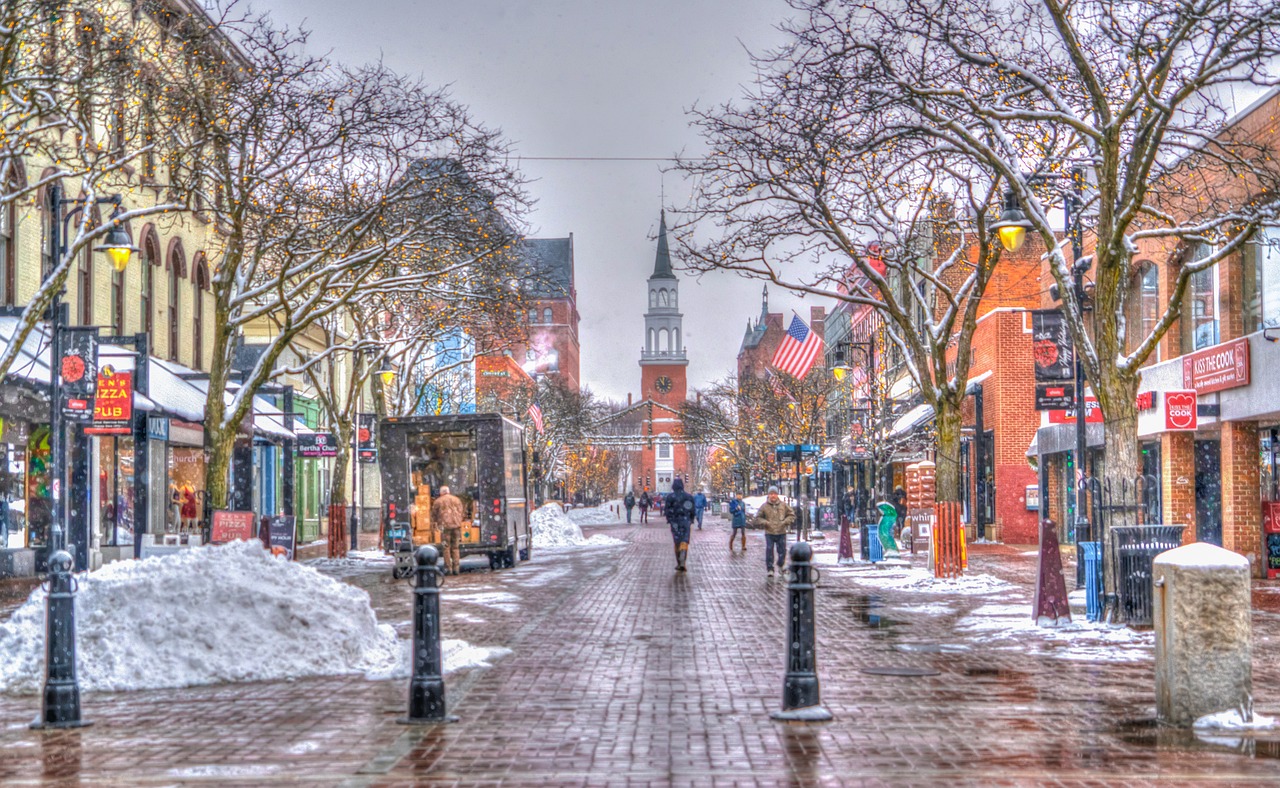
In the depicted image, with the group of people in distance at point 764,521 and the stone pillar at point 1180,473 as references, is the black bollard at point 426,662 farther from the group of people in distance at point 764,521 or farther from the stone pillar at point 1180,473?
the stone pillar at point 1180,473

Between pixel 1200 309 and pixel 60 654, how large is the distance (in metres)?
23.3

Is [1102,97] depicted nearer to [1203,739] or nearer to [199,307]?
[1203,739]

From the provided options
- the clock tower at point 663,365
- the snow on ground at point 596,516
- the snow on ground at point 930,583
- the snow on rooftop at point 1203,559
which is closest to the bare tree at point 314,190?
the snow on ground at point 930,583

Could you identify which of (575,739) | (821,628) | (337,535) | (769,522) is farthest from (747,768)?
(337,535)

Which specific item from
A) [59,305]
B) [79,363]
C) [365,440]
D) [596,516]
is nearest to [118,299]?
[79,363]

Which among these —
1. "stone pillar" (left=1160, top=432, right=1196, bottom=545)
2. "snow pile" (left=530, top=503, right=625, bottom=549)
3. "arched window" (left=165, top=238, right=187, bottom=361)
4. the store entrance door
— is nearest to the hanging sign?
"arched window" (left=165, top=238, right=187, bottom=361)

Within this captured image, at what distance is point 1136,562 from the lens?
1592 cm

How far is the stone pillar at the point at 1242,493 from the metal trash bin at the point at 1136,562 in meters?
10.7

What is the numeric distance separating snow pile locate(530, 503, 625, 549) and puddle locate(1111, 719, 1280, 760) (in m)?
36.1

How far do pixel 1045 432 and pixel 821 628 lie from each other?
74.3 feet

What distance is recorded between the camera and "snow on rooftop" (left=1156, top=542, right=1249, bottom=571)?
31.7 ft

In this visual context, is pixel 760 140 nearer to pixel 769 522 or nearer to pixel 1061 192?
pixel 1061 192

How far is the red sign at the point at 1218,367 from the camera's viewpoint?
24.7 m

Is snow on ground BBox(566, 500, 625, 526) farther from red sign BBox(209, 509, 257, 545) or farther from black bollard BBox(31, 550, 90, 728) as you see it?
black bollard BBox(31, 550, 90, 728)
